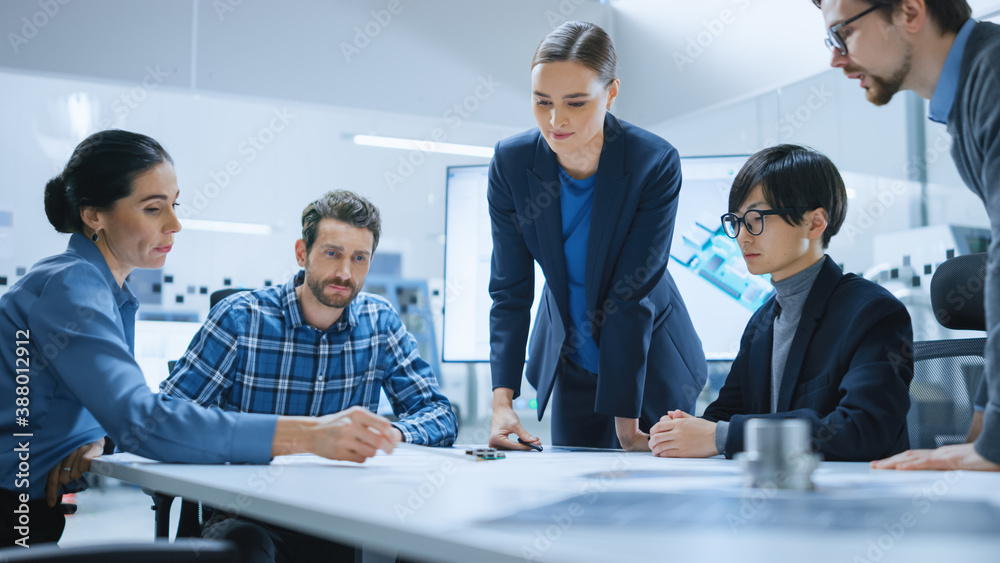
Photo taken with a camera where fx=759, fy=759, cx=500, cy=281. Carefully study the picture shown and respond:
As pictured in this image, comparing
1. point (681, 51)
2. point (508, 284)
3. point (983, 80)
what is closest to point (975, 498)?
point (983, 80)

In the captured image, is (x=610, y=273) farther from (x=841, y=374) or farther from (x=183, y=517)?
(x=183, y=517)

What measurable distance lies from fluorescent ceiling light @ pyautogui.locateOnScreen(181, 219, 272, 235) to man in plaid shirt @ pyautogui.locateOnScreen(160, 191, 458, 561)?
5.12 feet

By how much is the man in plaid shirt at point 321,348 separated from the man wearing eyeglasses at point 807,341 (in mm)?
699

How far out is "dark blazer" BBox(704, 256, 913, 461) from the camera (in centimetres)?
132

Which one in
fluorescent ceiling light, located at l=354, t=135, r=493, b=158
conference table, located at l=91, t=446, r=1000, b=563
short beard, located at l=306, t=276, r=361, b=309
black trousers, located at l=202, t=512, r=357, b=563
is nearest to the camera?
conference table, located at l=91, t=446, r=1000, b=563

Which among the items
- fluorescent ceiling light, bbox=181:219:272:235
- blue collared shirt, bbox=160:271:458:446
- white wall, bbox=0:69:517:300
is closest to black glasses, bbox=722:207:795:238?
blue collared shirt, bbox=160:271:458:446

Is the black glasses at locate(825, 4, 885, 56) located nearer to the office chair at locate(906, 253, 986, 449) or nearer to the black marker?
the office chair at locate(906, 253, 986, 449)

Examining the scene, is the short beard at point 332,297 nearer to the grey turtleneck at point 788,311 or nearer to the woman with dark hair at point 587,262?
the woman with dark hair at point 587,262

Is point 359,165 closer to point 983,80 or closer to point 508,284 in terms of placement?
point 508,284

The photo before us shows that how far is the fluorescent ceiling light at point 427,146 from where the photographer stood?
385cm

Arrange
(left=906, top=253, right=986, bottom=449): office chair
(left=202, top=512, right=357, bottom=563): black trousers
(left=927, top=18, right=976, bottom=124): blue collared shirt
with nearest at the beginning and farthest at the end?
(left=927, top=18, right=976, bottom=124): blue collared shirt
(left=202, top=512, right=357, bottom=563): black trousers
(left=906, top=253, right=986, bottom=449): office chair

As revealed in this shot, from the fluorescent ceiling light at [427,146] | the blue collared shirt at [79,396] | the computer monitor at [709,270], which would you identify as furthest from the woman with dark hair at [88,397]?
the fluorescent ceiling light at [427,146]

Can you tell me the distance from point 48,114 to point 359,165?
1441mm

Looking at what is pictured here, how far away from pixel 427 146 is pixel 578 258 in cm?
222
